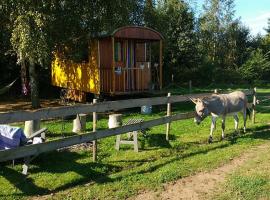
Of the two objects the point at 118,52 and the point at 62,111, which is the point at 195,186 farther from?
the point at 118,52

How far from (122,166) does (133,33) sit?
9.42 meters

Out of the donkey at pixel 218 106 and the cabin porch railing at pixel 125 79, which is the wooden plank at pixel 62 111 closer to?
the donkey at pixel 218 106

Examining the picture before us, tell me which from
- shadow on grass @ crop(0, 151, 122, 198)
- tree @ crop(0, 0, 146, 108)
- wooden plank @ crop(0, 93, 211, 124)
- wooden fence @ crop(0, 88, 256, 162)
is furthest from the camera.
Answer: tree @ crop(0, 0, 146, 108)

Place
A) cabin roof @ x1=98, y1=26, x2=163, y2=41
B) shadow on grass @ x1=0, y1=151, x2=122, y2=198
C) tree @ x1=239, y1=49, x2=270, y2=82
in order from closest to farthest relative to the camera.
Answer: shadow on grass @ x1=0, y1=151, x2=122, y2=198 < cabin roof @ x1=98, y1=26, x2=163, y2=41 < tree @ x1=239, y1=49, x2=270, y2=82

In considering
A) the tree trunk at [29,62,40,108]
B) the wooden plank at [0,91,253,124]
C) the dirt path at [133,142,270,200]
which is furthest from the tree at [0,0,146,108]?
the dirt path at [133,142,270,200]

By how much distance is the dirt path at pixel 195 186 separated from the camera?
6.35 metres

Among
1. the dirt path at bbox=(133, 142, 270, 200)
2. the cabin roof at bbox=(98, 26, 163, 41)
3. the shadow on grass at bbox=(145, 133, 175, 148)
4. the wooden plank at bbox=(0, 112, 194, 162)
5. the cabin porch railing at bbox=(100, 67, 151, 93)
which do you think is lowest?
the dirt path at bbox=(133, 142, 270, 200)

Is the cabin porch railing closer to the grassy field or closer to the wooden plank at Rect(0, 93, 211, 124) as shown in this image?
the grassy field

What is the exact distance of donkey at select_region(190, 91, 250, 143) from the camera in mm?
10016

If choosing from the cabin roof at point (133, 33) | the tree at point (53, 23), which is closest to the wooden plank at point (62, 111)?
the tree at point (53, 23)

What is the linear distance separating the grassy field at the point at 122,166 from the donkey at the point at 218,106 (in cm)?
62

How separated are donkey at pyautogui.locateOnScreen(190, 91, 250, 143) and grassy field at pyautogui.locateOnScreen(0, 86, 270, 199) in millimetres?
625

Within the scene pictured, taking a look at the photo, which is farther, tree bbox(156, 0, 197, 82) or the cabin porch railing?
tree bbox(156, 0, 197, 82)

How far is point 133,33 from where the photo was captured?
650 inches
